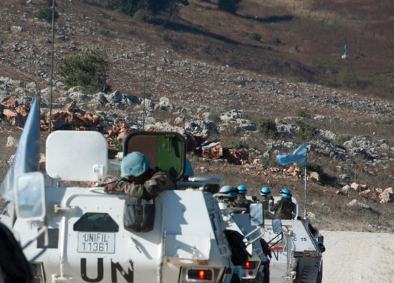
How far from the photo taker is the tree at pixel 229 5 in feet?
305

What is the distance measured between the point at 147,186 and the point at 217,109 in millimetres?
38576

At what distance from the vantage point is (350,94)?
64250 mm

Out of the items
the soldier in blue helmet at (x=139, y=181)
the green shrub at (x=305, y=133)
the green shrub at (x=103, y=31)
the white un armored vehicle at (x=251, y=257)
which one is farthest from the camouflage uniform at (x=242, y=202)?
the green shrub at (x=103, y=31)

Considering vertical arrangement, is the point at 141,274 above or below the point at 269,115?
above

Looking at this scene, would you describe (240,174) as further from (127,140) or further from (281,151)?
(127,140)

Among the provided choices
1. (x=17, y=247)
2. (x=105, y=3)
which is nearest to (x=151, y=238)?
(x=17, y=247)

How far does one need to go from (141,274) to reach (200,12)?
8305 cm

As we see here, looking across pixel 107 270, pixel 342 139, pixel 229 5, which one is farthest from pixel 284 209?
pixel 229 5

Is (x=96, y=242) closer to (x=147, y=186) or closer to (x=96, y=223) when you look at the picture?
(x=96, y=223)

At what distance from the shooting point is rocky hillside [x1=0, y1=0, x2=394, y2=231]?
28.3 m

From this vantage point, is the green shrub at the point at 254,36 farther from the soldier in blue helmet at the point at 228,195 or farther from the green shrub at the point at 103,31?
the soldier in blue helmet at the point at 228,195

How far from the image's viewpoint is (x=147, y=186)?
6.53 m

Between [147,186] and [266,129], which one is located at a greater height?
[147,186]

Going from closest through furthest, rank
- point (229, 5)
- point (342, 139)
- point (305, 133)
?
point (305, 133) → point (342, 139) → point (229, 5)
